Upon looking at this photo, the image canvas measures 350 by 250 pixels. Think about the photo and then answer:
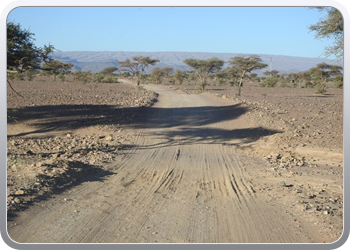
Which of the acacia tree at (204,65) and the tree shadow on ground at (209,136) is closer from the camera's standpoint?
the tree shadow on ground at (209,136)

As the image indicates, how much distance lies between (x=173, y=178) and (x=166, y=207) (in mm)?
1959

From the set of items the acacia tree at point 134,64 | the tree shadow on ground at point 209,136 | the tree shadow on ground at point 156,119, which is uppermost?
the acacia tree at point 134,64

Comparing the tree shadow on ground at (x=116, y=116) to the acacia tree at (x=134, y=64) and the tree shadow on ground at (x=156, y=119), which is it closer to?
the tree shadow on ground at (x=156, y=119)

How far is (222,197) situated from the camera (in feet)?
19.0

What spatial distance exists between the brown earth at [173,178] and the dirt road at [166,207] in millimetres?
16

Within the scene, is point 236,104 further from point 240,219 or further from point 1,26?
point 1,26

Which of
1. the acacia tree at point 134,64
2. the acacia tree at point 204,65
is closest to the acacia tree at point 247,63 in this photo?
the acacia tree at point 204,65

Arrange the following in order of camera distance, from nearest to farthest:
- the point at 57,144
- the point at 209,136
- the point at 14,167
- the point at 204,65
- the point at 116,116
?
the point at 14,167 < the point at 57,144 < the point at 209,136 < the point at 116,116 < the point at 204,65

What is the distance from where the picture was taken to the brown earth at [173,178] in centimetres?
420

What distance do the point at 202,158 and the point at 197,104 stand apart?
10.2 metres

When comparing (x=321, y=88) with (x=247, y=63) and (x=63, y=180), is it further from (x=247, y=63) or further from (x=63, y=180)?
(x=63, y=180)

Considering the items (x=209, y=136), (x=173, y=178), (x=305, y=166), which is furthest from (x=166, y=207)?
(x=209, y=136)

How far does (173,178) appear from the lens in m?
7.10

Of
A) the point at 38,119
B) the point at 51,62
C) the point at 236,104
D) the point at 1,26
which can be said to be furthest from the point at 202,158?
the point at 236,104
